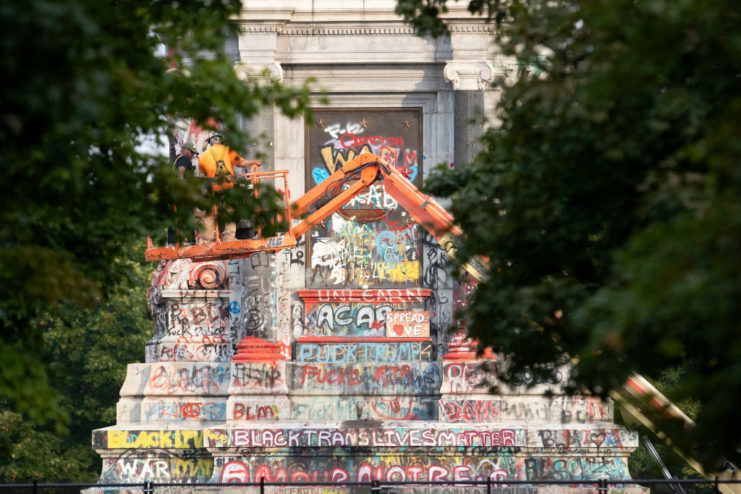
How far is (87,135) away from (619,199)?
517 cm

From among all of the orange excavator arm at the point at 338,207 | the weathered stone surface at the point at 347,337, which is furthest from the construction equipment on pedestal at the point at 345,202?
the weathered stone surface at the point at 347,337

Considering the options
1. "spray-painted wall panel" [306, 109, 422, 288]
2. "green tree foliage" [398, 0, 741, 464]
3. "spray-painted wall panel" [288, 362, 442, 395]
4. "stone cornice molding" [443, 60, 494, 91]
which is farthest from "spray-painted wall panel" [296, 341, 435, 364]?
"green tree foliage" [398, 0, 741, 464]

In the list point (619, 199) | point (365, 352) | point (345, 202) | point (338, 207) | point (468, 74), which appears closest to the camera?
point (619, 199)

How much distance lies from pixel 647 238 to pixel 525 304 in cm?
342

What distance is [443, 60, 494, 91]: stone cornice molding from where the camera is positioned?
2761 cm

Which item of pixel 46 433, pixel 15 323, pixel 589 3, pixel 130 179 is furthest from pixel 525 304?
pixel 46 433

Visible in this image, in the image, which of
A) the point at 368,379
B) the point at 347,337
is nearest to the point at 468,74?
the point at 347,337

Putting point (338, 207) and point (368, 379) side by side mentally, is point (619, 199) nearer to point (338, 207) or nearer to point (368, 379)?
point (338, 207)

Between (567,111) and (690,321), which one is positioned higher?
(567,111)

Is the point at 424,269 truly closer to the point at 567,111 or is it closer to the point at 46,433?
the point at 567,111

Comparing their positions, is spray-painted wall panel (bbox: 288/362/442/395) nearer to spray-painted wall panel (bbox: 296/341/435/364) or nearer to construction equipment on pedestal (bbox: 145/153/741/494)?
spray-painted wall panel (bbox: 296/341/435/364)

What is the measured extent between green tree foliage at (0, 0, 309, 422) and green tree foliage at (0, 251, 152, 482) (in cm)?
2960

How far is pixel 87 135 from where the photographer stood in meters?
10.9

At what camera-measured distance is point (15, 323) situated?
1341cm
